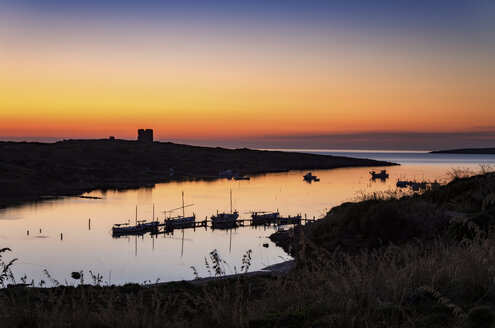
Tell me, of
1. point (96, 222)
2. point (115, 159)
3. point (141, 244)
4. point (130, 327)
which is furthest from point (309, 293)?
point (115, 159)

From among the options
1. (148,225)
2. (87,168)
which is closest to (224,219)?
(148,225)

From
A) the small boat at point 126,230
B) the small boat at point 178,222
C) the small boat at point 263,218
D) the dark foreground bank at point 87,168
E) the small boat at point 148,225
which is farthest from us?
the dark foreground bank at point 87,168

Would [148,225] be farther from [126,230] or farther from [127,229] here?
[126,230]

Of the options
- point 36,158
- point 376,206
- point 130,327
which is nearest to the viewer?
point 130,327

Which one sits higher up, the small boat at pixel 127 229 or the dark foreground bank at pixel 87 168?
the dark foreground bank at pixel 87 168

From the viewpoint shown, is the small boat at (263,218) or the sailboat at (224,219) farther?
the small boat at (263,218)

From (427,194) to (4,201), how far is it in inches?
3228

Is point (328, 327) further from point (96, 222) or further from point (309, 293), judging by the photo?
point (96, 222)

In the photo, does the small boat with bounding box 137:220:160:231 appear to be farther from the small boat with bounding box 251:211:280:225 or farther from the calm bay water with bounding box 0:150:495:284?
the small boat with bounding box 251:211:280:225

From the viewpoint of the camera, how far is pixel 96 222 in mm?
65250

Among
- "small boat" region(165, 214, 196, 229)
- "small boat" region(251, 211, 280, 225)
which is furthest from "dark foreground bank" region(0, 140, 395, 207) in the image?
"small boat" region(251, 211, 280, 225)

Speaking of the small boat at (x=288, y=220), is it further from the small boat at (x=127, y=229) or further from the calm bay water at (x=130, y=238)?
the small boat at (x=127, y=229)

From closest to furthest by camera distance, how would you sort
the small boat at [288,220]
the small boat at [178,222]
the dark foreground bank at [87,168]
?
1. the small boat at [178,222]
2. the small boat at [288,220]
3. the dark foreground bank at [87,168]

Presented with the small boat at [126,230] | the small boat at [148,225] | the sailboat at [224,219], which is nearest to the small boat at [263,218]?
the sailboat at [224,219]
